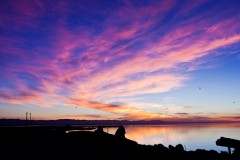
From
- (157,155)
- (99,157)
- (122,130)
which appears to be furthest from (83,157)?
(122,130)

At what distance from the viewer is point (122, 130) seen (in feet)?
132

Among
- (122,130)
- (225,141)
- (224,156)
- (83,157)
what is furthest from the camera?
(122,130)

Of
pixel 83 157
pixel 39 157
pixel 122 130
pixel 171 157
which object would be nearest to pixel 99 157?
pixel 83 157

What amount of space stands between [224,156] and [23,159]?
62.1 feet

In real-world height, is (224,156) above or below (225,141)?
below

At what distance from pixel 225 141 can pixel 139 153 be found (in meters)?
7.65

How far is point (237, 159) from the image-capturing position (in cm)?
1822

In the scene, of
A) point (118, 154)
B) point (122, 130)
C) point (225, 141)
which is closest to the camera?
point (225, 141)

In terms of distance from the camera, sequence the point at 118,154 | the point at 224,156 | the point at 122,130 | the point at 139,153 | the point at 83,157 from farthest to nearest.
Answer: the point at 122,130
the point at 224,156
the point at 139,153
the point at 118,154
the point at 83,157

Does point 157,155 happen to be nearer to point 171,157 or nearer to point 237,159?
point 171,157

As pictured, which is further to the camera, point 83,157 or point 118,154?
point 118,154

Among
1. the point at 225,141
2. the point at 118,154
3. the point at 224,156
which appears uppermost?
the point at 225,141

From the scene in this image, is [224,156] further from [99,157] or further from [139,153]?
[99,157]

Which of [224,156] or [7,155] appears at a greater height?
[7,155]
